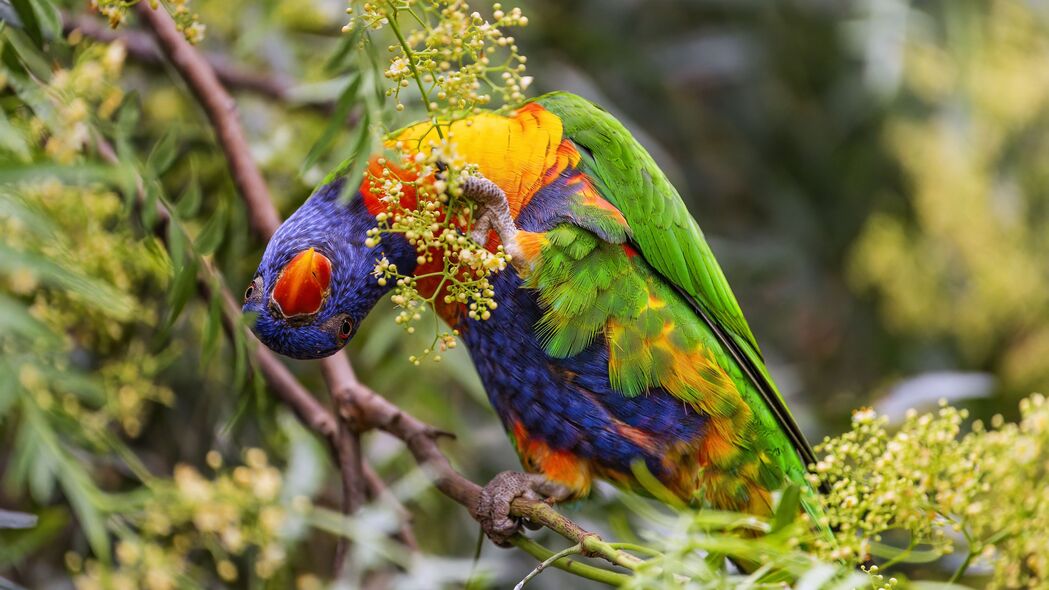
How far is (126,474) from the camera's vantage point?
194cm

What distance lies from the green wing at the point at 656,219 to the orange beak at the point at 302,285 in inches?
17.4

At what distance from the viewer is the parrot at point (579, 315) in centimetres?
141

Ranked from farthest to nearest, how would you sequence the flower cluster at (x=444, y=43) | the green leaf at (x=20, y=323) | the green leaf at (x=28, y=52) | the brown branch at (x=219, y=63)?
the brown branch at (x=219, y=63) < the green leaf at (x=28, y=52) < the flower cluster at (x=444, y=43) < the green leaf at (x=20, y=323)

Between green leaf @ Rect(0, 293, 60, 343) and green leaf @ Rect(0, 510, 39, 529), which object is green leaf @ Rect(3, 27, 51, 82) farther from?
green leaf @ Rect(0, 510, 39, 529)

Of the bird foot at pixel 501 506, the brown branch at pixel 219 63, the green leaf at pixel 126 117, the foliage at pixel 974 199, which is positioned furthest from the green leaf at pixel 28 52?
the foliage at pixel 974 199

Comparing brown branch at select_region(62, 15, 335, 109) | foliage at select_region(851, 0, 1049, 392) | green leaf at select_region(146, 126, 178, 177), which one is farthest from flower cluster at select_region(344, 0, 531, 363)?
foliage at select_region(851, 0, 1049, 392)

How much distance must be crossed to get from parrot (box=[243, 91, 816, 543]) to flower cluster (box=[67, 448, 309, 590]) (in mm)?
378

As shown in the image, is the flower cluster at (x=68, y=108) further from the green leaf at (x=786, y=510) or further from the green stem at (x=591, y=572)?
the green leaf at (x=786, y=510)

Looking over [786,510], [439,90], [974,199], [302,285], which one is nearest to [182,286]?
[302,285]

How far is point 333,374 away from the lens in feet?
5.51

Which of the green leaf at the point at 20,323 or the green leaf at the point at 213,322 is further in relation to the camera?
the green leaf at the point at 213,322

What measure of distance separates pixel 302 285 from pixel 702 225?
2.31 metres

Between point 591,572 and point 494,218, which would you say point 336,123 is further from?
point 591,572

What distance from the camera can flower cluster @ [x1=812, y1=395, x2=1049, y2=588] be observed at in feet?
3.71
